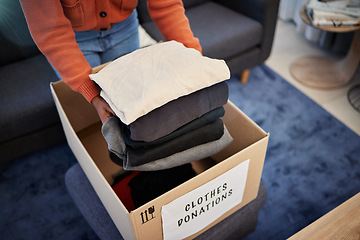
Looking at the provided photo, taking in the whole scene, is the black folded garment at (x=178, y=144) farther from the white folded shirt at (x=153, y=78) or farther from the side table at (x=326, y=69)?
the side table at (x=326, y=69)

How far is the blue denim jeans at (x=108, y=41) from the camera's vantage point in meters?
1.10

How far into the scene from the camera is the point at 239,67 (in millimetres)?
1873

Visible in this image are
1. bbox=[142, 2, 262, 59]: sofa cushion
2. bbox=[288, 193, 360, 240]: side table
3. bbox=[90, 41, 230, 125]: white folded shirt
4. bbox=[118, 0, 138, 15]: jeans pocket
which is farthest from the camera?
bbox=[142, 2, 262, 59]: sofa cushion

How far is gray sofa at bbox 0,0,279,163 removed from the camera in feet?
4.74

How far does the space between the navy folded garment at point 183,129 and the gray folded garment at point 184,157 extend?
0.05m

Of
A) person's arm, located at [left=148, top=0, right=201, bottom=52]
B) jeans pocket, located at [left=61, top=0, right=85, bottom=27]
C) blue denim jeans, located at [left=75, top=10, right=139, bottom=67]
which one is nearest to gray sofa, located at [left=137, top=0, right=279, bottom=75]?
blue denim jeans, located at [left=75, top=10, right=139, bottom=67]

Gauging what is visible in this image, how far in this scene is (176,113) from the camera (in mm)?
724

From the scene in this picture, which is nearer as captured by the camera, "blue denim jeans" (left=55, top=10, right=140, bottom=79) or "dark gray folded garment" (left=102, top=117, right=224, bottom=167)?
"dark gray folded garment" (left=102, top=117, right=224, bottom=167)

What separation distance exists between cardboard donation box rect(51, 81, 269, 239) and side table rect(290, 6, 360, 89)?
49.0 inches

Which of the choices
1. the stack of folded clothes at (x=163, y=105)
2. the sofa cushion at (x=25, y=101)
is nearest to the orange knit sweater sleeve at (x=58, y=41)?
the stack of folded clothes at (x=163, y=105)

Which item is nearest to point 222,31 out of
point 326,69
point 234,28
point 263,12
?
point 234,28

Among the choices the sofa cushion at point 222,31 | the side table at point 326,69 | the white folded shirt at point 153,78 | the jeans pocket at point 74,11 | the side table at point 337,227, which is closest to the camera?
the white folded shirt at point 153,78

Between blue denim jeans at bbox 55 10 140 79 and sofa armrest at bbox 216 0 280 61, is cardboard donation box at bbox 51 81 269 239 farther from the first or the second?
sofa armrest at bbox 216 0 280 61

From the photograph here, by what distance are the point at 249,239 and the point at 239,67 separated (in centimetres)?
98
